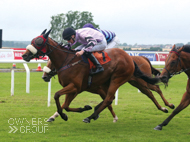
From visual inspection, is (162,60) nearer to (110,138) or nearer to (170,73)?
(170,73)

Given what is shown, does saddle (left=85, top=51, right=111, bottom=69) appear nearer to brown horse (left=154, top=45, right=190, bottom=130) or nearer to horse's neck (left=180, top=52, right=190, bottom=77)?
brown horse (left=154, top=45, right=190, bottom=130)

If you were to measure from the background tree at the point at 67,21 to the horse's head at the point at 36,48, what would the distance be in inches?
2012

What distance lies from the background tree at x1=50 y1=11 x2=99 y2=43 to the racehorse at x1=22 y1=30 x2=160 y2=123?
50665mm

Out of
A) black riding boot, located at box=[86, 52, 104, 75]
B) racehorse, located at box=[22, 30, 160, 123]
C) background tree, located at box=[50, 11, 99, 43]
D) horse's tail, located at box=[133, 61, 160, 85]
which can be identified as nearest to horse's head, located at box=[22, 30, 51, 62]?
racehorse, located at box=[22, 30, 160, 123]

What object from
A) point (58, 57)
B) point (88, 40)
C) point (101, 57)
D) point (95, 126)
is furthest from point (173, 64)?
point (58, 57)

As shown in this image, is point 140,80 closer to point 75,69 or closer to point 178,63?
point 178,63

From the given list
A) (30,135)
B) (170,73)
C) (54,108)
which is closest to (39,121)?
(30,135)

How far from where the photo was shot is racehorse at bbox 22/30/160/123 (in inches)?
209

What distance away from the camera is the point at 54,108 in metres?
7.72

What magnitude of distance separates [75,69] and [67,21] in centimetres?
5340

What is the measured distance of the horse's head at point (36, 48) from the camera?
5238mm

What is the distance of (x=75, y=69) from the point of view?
545 cm

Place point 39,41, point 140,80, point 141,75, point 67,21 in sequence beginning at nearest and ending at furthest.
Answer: point 39,41, point 141,75, point 140,80, point 67,21

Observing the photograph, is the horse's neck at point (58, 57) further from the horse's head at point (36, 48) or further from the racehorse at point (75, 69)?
the horse's head at point (36, 48)
